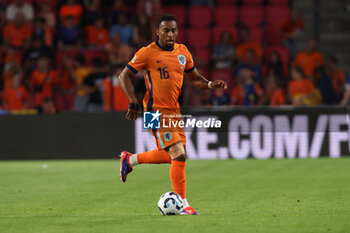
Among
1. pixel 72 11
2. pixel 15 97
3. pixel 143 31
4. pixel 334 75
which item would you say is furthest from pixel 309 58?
pixel 15 97

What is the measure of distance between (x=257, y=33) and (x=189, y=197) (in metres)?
9.54

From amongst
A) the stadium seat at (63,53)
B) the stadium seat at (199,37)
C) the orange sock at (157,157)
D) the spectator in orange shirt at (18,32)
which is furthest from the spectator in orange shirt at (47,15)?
the orange sock at (157,157)

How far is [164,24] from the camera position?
738 centimetres

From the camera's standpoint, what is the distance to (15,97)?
1575 cm

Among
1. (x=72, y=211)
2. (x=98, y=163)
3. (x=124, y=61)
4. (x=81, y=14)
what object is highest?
(x=81, y=14)

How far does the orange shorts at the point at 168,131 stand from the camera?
24.4 feet

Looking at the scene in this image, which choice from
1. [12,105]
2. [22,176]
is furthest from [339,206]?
[12,105]

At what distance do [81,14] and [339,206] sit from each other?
1125 centimetres

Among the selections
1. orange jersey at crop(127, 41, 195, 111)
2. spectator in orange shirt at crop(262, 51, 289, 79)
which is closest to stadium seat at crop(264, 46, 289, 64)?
spectator in orange shirt at crop(262, 51, 289, 79)

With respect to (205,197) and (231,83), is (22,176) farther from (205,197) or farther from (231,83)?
(231,83)

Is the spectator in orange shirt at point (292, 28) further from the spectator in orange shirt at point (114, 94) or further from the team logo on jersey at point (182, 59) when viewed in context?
the team logo on jersey at point (182, 59)

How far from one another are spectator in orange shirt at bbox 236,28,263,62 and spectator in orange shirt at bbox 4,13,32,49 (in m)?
5.21

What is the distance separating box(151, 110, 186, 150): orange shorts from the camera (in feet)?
24.4

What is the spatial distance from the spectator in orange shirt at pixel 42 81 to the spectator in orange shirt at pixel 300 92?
17.5 feet
